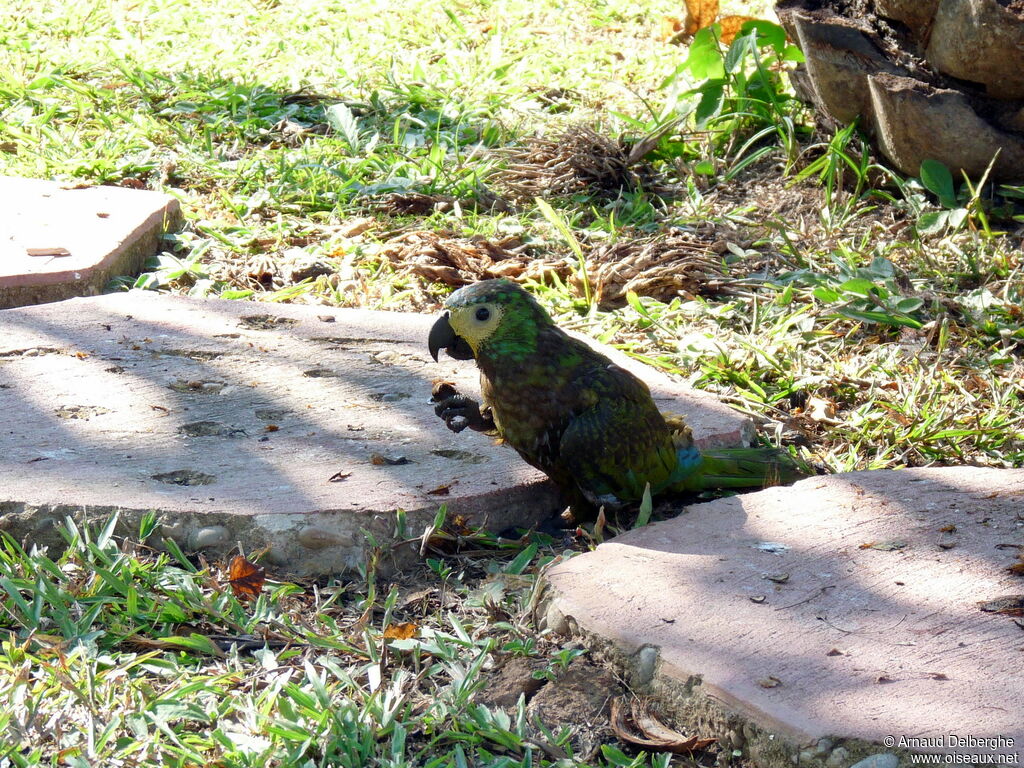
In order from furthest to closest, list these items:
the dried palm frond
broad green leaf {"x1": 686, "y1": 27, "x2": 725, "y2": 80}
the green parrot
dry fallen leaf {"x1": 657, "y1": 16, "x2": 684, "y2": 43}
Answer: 1. dry fallen leaf {"x1": 657, "y1": 16, "x2": 684, "y2": 43}
2. broad green leaf {"x1": 686, "y1": 27, "x2": 725, "y2": 80}
3. the dried palm frond
4. the green parrot

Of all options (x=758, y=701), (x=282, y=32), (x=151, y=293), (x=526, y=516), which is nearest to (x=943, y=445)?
(x=526, y=516)

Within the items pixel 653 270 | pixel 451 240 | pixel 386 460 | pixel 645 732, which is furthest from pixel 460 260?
pixel 645 732

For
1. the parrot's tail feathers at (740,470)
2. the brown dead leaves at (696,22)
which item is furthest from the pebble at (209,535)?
the brown dead leaves at (696,22)

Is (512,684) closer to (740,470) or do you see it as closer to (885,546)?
(885,546)

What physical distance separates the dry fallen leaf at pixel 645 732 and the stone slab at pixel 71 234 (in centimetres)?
288

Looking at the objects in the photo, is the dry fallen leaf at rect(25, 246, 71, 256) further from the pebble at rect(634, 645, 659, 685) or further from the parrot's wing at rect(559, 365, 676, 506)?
the pebble at rect(634, 645, 659, 685)

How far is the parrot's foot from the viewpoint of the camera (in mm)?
2949

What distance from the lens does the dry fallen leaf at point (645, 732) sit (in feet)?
6.74

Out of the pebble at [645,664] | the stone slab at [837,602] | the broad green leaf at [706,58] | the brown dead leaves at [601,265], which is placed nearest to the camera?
the stone slab at [837,602]

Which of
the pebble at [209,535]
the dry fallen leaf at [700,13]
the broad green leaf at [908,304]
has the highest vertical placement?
the dry fallen leaf at [700,13]

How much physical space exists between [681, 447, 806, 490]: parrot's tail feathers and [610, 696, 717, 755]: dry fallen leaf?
0.93 meters

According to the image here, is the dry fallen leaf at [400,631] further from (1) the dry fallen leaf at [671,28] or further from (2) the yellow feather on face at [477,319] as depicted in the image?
(1) the dry fallen leaf at [671,28]

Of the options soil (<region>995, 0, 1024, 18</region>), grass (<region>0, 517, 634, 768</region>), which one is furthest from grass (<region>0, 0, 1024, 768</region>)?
soil (<region>995, 0, 1024, 18</region>)

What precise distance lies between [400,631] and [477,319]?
0.79 m
